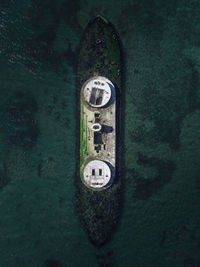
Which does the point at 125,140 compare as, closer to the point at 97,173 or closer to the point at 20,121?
the point at 97,173

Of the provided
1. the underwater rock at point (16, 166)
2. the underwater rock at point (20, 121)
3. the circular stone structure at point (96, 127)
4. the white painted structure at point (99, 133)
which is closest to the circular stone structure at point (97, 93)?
the white painted structure at point (99, 133)

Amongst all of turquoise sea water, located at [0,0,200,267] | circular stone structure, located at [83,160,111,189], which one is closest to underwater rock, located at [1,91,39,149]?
turquoise sea water, located at [0,0,200,267]

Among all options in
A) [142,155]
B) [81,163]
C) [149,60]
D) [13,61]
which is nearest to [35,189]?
[81,163]

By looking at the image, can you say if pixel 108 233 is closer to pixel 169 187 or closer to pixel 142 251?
pixel 142 251

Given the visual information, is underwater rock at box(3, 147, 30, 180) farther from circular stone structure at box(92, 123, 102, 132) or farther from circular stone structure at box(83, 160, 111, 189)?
circular stone structure at box(92, 123, 102, 132)

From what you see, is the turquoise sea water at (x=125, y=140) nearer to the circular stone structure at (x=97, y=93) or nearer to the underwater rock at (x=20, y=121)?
the underwater rock at (x=20, y=121)

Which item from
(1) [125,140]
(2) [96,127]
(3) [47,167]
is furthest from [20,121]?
(1) [125,140]
